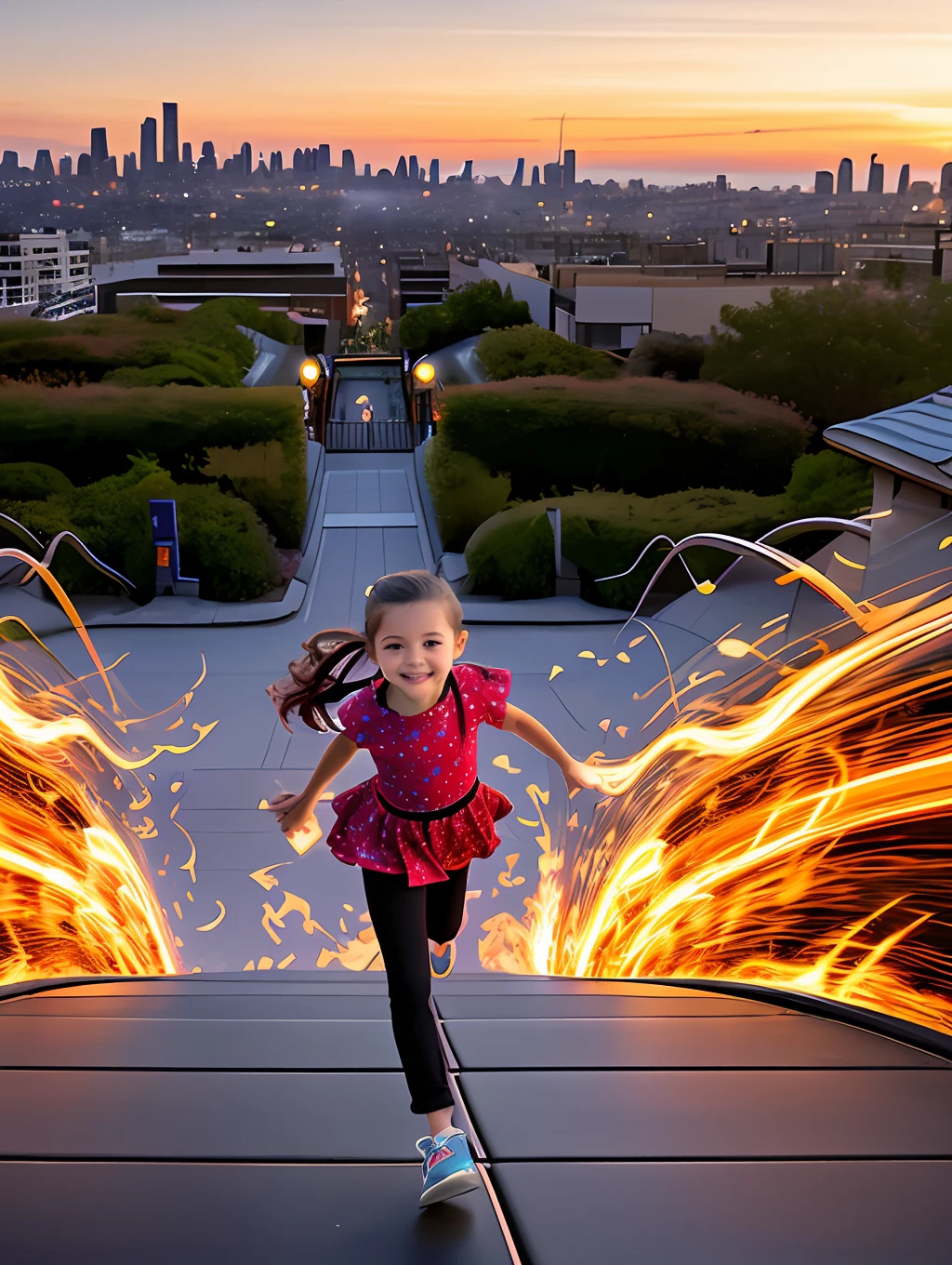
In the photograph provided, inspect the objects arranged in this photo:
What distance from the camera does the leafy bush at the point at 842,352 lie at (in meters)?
30.4

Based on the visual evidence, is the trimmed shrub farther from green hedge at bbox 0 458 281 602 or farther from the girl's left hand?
the girl's left hand

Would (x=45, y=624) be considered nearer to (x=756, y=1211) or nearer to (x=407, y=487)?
(x=407, y=487)

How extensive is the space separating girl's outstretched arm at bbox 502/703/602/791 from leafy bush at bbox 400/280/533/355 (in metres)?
40.4

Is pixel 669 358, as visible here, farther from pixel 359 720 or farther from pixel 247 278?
pixel 247 278

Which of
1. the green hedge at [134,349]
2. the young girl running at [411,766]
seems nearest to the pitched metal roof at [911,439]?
the young girl running at [411,766]

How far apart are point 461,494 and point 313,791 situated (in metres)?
21.0

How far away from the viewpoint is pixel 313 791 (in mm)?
3842

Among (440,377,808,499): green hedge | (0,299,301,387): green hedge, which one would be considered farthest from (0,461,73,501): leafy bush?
(440,377,808,499): green hedge

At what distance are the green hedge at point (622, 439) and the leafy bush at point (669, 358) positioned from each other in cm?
718

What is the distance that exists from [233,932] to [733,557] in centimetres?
1288

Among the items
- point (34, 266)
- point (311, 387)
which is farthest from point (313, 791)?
point (34, 266)

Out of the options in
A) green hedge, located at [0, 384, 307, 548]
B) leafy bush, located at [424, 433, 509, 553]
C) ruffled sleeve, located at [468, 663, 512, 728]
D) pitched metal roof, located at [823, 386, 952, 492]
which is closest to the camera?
ruffled sleeve, located at [468, 663, 512, 728]

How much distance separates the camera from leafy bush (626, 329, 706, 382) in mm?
33812

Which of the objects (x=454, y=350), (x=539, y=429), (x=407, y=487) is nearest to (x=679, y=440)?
(x=539, y=429)
